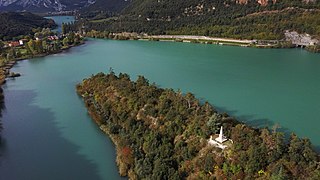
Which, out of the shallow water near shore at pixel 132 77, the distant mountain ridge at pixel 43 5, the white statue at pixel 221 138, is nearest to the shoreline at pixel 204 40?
the shallow water near shore at pixel 132 77

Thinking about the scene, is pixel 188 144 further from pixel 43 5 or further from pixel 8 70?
pixel 43 5

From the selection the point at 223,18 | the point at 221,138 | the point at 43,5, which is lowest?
the point at 221,138

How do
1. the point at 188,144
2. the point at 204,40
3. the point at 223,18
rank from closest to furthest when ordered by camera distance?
1. the point at 188,144
2. the point at 204,40
3. the point at 223,18

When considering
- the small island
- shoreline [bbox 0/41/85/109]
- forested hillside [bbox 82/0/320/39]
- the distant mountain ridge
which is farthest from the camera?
the distant mountain ridge

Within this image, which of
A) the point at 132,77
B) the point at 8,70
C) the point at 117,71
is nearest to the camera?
the point at 132,77

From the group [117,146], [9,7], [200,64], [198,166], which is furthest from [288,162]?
[9,7]

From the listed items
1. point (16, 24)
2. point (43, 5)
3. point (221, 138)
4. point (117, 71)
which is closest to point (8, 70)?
point (117, 71)

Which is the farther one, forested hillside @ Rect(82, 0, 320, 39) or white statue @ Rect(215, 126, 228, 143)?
forested hillside @ Rect(82, 0, 320, 39)

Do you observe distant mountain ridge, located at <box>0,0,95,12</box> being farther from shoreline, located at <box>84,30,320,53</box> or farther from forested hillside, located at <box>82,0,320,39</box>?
shoreline, located at <box>84,30,320,53</box>

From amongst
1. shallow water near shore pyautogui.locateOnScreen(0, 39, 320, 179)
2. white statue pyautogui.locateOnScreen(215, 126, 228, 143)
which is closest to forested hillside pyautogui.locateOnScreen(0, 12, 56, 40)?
shallow water near shore pyautogui.locateOnScreen(0, 39, 320, 179)
